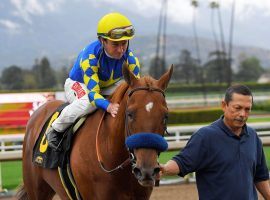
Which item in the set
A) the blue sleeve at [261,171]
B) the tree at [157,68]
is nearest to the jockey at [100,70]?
the blue sleeve at [261,171]

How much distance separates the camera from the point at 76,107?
4.29m

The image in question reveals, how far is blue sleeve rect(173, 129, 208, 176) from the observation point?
313 centimetres

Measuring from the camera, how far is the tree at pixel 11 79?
8294 cm

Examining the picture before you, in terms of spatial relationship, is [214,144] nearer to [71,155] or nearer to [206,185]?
[206,185]

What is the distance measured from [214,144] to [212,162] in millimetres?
97

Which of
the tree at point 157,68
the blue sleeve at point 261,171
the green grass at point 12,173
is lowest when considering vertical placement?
the tree at point 157,68

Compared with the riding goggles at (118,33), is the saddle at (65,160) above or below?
below

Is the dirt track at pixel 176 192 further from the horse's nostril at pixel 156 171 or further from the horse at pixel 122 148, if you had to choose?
the horse's nostril at pixel 156 171

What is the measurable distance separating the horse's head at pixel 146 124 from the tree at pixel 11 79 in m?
79.4

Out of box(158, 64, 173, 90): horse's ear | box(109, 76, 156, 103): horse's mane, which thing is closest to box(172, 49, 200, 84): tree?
box(109, 76, 156, 103): horse's mane

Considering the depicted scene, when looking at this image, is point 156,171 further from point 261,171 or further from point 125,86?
point 125,86

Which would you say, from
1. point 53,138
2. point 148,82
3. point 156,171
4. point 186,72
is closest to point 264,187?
point 156,171

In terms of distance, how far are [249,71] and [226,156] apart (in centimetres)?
9534

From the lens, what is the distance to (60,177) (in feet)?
14.5
